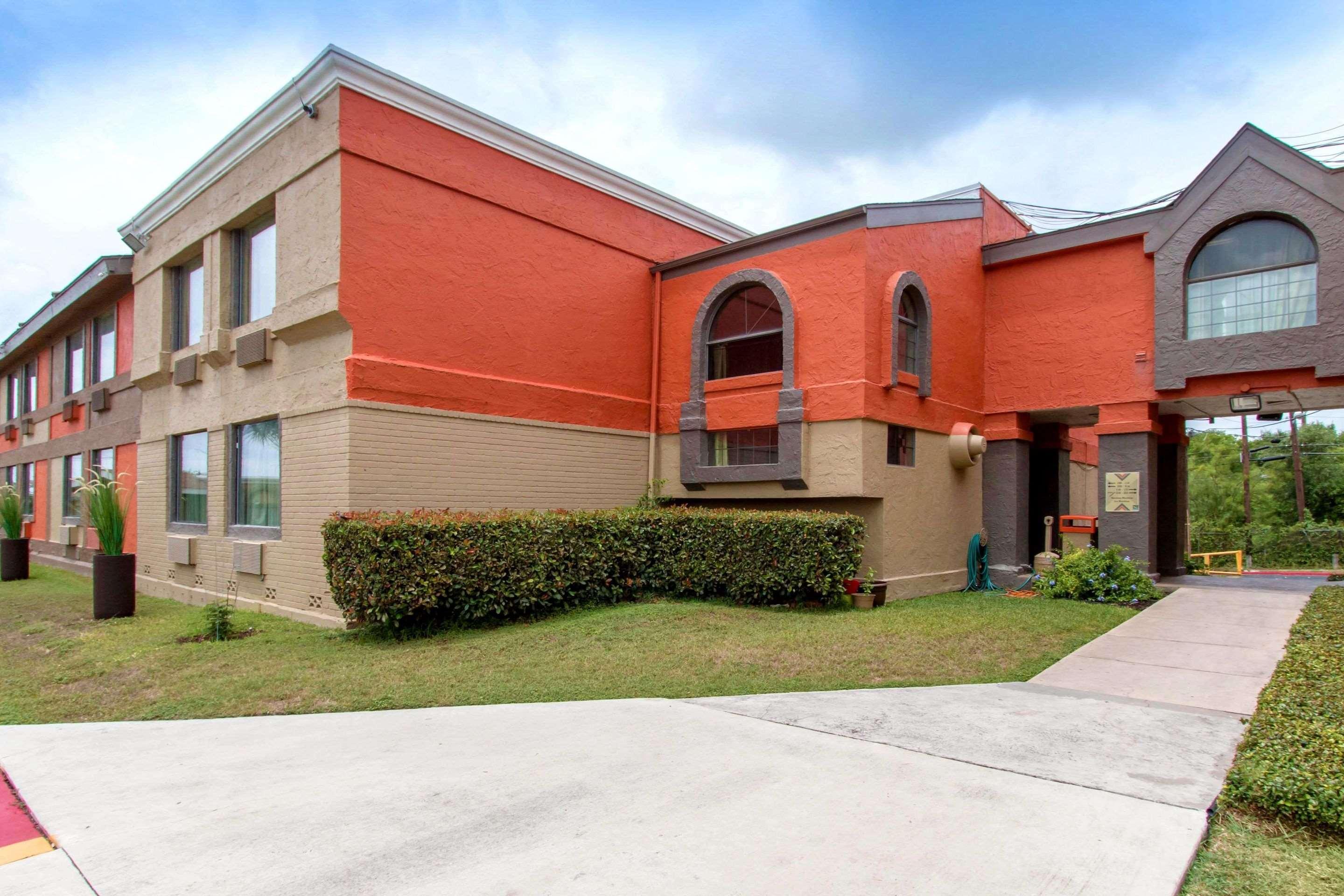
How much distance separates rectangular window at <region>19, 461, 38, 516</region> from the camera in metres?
23.0

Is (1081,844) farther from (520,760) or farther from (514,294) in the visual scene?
(514,294)

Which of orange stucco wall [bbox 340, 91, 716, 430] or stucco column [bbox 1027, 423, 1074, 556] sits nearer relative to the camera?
orange stucco wall [bbox 340, 91, 716, 430]

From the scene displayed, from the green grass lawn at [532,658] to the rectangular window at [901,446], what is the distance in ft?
9.01

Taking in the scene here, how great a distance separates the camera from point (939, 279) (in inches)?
538

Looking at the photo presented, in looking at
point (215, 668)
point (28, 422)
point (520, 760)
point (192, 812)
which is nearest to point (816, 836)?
point (520, 760)

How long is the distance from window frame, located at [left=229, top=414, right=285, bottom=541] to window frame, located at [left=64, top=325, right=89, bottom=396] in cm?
988

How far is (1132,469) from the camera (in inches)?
520

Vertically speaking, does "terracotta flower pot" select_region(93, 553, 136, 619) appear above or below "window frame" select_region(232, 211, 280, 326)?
below

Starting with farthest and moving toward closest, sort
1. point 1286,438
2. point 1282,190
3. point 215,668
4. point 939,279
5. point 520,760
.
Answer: point 1286,438, point 939,279, point 1282,190, point 215,668, point 520,760

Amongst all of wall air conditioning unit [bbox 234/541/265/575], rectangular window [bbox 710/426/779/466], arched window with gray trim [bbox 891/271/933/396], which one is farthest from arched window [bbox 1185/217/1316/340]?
wall air conditioning unit [bbox 234/541/265/575]

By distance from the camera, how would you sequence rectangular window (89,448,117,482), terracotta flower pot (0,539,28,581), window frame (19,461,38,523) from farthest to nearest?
1. window frame (19,461,38,523)
2. rectangular window (89,448,117,482)
3. terracotta flower pot (0,539,28,581)

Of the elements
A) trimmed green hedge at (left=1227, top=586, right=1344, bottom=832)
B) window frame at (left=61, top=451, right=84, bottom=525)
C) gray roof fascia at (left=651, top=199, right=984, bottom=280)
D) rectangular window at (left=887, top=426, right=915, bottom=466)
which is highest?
gray roof fascia at (left=651, top=199, right=984, bottom=280)

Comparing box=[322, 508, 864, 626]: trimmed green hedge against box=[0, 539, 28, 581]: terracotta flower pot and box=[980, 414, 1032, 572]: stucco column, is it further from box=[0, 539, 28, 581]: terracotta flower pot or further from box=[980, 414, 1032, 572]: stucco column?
box=[0, 539, 28, 581]: terracotta flower pot

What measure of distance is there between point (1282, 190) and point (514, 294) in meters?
11.6
